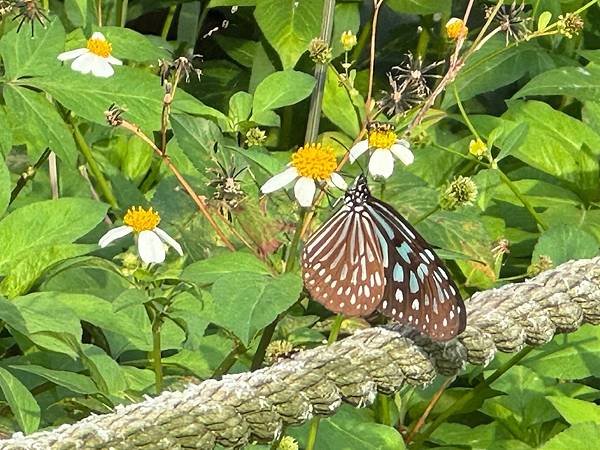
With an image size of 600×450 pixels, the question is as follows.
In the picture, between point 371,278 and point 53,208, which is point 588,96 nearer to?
point 371,278

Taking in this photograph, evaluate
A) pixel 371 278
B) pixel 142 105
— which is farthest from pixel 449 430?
pixel 142 105

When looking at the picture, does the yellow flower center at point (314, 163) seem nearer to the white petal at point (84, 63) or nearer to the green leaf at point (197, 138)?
the green leaf at point (197, 138)

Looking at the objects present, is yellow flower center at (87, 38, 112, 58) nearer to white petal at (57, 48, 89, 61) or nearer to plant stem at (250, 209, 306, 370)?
white petal at (57, 48, 89, 61)

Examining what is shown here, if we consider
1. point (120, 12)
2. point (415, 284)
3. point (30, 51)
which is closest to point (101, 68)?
point (30, 51)

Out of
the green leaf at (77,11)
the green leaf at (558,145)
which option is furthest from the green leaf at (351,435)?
the green leaf at (77,11)

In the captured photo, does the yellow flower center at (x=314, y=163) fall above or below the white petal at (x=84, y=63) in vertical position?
below

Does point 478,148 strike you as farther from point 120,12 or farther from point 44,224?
point 120,12

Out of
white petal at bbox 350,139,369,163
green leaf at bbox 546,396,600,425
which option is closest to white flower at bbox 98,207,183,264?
white petal at bbox 350,139,369,163
